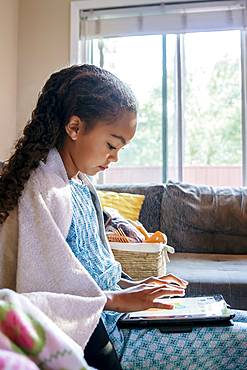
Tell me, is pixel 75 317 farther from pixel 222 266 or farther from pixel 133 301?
pixel 222 266

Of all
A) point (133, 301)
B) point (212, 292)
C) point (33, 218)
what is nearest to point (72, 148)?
point (33, 218)

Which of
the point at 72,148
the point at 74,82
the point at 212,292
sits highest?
the point at 74,82

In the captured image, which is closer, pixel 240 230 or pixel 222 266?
pixel 222 266

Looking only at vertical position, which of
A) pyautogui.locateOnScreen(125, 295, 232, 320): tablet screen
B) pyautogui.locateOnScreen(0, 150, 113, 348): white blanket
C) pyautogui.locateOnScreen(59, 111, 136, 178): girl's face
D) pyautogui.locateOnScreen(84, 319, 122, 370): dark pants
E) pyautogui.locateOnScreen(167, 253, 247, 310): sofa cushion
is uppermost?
pyautogui.locateOnScreen(59, 111, 136, 178): girl's face

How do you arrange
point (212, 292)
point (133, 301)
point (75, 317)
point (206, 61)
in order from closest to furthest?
point (75, 317)
point (133, 301)
point (212, 292)
point (206, 61)

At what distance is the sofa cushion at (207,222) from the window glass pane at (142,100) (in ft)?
1.99

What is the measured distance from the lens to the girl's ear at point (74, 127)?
869 mm

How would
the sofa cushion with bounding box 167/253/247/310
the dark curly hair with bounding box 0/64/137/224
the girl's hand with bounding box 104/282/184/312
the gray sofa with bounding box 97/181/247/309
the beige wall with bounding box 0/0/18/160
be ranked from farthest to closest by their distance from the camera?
the beige wall with bounding box 0/0/18/160
the gray sofa with bounding box 97/181/247/309
the sofa cushion with bounding box 167/253/247/310
the dark curly hair with bounding box 0/64/137/224
the girl's hand with bounding box 104/282/184/312

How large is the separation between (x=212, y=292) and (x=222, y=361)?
0.79 metres

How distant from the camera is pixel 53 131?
851 mm

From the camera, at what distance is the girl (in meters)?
0.67

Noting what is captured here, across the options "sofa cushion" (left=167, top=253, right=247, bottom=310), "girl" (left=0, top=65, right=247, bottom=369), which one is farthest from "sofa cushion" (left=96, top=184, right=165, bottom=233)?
"girl" (left=0, top=65, right=247, bottom=369)

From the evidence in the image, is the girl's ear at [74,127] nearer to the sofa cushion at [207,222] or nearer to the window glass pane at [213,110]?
the sofa cushion at [207,222]

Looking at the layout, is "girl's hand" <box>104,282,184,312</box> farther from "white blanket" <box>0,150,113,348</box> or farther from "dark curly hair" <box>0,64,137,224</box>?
"dark curly hair" <box>0,64,137,224</box>
